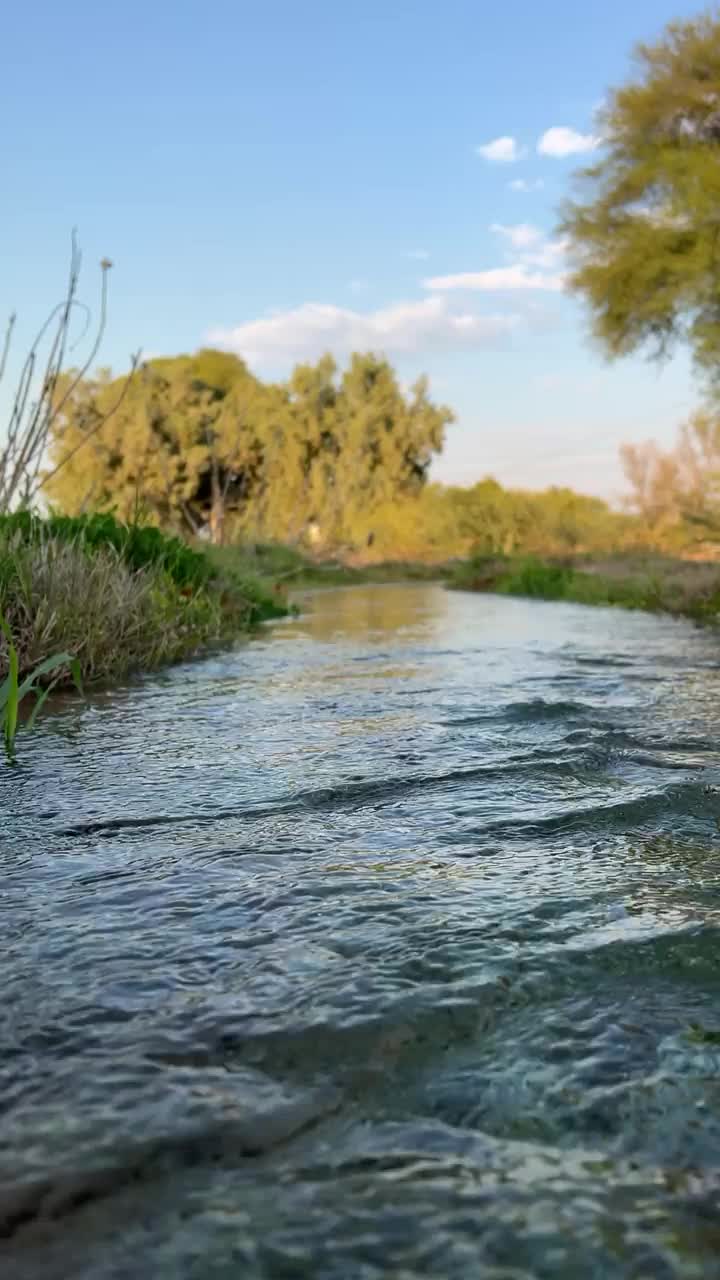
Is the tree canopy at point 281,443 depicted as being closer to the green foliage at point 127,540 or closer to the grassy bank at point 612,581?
the grassy bank at point 612,581

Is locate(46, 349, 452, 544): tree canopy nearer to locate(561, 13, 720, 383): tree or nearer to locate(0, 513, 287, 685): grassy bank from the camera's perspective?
locate(561, 13, 720, 383): tree

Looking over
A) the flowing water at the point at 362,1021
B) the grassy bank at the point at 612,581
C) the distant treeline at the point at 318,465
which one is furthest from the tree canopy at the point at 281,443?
the flowing water at the point at 362,1021

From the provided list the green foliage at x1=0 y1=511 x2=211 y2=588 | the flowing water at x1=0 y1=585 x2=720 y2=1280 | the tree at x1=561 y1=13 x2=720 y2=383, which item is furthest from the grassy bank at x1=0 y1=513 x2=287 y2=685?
the tree at x1=561 y1=13 x2=720 y2=383

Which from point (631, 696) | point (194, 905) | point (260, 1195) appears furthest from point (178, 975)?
point (631, 696)

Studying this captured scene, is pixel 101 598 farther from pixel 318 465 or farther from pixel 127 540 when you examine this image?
pixel 318 465

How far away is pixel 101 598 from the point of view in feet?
14.5

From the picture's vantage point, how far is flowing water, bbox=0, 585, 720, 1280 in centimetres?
71

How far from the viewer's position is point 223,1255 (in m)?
0.68

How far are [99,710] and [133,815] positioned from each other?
1.66m

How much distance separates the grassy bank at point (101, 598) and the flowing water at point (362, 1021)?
1.70 m

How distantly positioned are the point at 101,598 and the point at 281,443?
35.1 m

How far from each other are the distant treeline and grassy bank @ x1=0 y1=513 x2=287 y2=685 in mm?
28668

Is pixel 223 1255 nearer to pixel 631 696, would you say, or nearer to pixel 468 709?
pixel 468 709

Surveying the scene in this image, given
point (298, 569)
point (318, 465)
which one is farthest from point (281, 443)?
point (298, 569)
